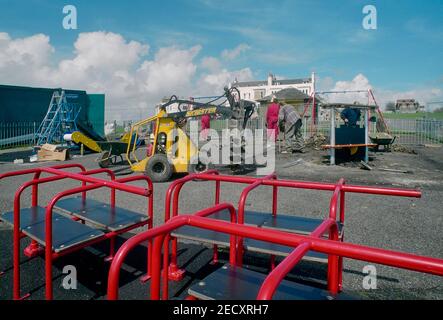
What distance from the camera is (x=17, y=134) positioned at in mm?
18516

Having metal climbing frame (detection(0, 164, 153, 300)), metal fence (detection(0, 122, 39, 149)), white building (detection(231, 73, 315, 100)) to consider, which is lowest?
metal climbing frame (detection(0, 164, 153, 300))

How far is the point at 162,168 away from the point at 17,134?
13.9 metres

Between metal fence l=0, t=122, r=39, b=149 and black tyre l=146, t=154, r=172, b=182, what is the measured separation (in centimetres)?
1228

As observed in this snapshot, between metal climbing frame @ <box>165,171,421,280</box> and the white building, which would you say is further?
the white building

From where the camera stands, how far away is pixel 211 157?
30.2 feet

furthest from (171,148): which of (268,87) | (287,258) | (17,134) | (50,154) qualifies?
(268,87)

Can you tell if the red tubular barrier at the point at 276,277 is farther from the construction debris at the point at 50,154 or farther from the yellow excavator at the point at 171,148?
the construction debris at the point at 50,154

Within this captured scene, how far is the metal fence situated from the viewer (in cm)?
1775

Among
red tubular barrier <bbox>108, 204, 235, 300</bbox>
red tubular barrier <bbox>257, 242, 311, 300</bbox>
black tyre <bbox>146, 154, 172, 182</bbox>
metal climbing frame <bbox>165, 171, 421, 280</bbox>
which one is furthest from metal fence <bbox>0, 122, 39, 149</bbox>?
red tubular barrier <bbox>257, 242, 311, 300</bbox>

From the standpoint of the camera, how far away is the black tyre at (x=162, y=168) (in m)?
8.36

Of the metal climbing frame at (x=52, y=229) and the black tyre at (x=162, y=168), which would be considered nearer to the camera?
the metal climbing frame at (x=52, y=229)

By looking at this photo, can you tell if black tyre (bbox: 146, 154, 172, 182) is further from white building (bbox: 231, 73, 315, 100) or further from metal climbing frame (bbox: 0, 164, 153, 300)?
white building (bbox: 231, 73, 315, 100)

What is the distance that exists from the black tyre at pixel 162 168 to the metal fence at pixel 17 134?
1228 cm

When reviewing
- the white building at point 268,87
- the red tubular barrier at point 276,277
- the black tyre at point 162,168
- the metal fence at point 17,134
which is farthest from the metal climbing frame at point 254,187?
the white building at point 268,87
